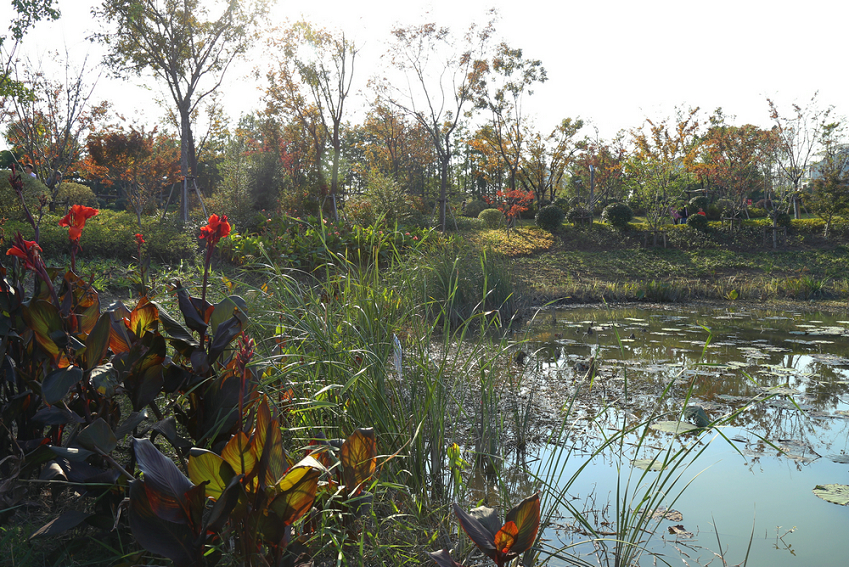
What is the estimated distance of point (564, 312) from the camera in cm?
683

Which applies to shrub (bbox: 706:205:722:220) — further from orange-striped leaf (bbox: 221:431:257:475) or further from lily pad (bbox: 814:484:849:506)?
orange-striped leaf (bbox: 221:431:257:475)

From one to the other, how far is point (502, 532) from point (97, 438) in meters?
Answer: 0.81

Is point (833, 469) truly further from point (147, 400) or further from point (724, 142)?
point (724, 142)

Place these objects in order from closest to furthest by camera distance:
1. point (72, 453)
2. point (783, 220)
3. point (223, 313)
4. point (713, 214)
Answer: point (72, 453) → point (223, 313) → point (783, 220) → point (713, 214)

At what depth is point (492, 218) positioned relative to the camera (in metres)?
16.8

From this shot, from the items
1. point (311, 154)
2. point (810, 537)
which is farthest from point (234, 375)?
point (311, 154)

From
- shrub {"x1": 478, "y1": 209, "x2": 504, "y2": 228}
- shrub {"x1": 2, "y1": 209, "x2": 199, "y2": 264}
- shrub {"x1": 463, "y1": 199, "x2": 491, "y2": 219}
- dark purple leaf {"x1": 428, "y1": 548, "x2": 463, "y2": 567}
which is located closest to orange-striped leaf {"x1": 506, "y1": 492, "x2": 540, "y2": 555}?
dark purple leaf {"x1": 428, "y1": 548, "x2": 463, "y2": 567}

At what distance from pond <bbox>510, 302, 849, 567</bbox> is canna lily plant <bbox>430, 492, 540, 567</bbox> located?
55 cm

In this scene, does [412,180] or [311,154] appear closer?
[311,154]

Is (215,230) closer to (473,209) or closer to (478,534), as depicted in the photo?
(478,534)

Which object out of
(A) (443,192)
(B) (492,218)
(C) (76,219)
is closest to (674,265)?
(A) (443,192)

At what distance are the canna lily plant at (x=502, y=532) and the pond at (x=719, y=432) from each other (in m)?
0.55

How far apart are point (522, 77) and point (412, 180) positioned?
27.1 ft

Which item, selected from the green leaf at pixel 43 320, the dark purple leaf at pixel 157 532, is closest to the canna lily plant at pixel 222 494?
the dark purple leaf at pixel 157 532
